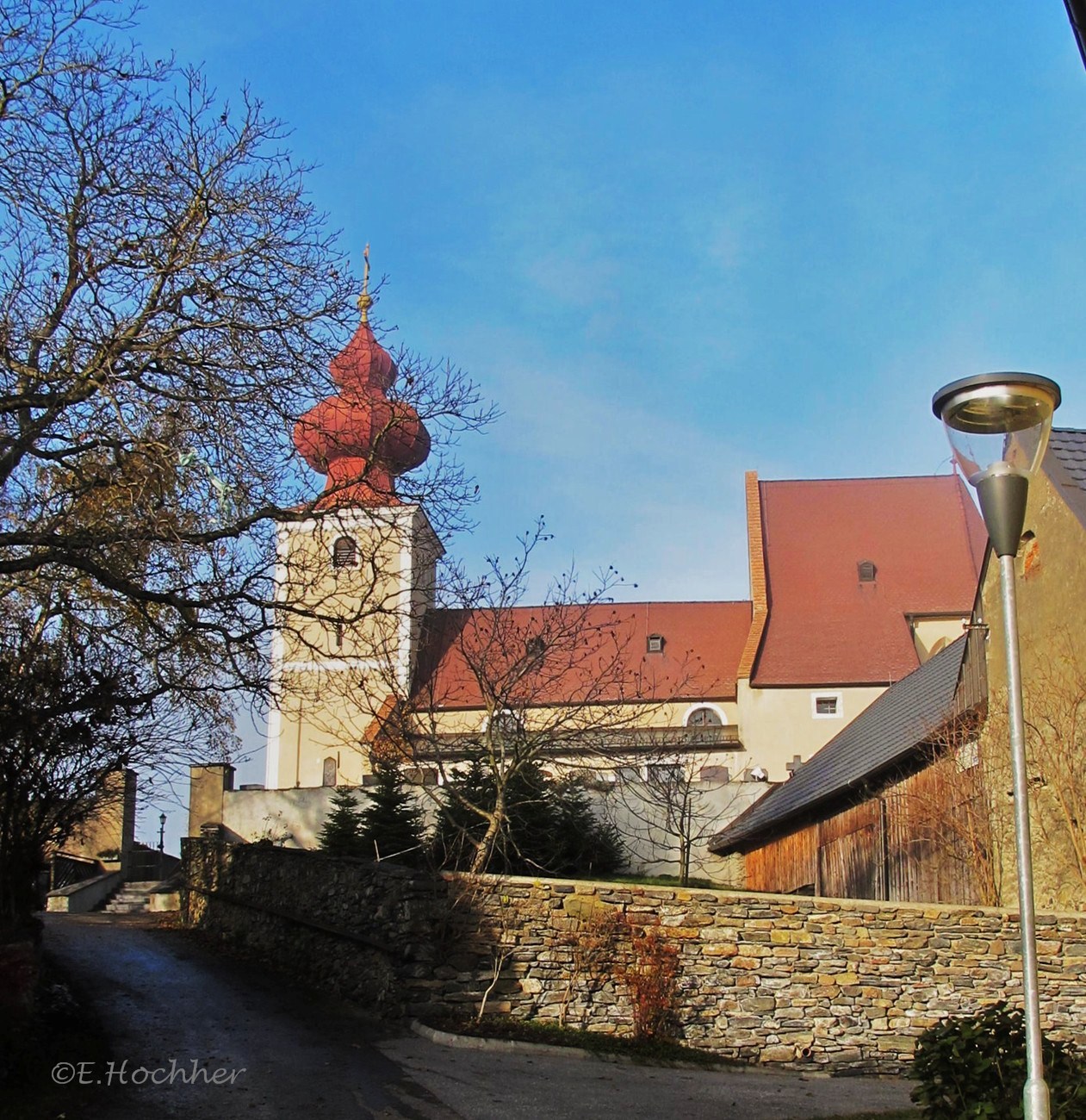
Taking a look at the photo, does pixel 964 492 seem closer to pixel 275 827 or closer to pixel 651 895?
pixel 275 827

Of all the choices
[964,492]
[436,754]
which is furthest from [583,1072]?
[964,492]

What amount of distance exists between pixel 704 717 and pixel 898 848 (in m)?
22.4

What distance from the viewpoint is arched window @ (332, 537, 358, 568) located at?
38.9 feet

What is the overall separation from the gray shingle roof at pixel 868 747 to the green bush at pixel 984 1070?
412 inches

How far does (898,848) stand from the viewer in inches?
733

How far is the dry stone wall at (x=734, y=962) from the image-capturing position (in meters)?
13.8

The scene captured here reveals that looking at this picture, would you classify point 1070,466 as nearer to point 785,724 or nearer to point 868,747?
point 868,747

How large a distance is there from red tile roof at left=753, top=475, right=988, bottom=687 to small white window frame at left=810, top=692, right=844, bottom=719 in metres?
0.36

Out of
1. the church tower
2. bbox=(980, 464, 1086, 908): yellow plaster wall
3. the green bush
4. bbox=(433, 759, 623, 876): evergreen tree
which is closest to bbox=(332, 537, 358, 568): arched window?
the church tower

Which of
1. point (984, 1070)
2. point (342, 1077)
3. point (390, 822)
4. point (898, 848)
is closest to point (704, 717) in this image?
point (390, 822)

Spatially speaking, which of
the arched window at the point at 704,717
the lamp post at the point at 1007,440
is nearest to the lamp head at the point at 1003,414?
the lamp post at the point at 1007,440

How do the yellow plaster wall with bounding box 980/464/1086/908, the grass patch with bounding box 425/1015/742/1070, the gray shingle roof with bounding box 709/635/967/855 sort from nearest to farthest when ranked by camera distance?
the grass patch with bounding box 425/1015/742/1070, the yellow plaster wall with bounding box 980/464/1086/908, the gray shingle roof with bounding box 709/635/967/855

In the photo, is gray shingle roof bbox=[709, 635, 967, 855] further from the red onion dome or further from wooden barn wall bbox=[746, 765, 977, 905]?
the red onion dome

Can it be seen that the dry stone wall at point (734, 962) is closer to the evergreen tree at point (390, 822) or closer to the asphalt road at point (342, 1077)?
the asphalt road at point (342, 1077)
